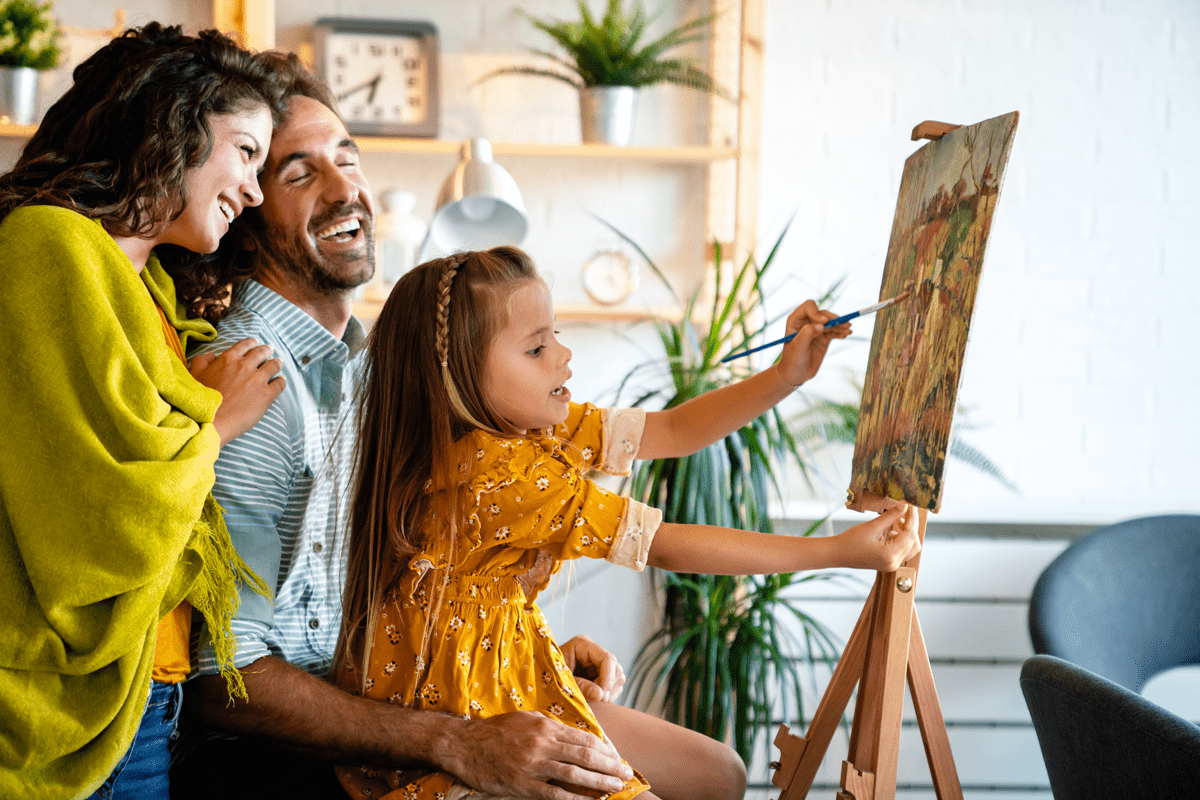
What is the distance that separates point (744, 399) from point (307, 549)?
698 millimetres

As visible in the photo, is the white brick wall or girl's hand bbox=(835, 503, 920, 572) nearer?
girl's hand bbox=(835, 503, 920, 572)

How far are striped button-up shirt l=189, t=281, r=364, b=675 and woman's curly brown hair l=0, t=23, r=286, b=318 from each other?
0.23 meters

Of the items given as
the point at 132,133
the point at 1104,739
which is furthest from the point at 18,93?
the point at 1104,739

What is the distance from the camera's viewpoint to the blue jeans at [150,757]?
3.73 feet

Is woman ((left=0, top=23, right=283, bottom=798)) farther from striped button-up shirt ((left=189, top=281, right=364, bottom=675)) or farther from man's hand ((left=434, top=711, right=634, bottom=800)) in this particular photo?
man's hand ((left=434, top=711, right=634, bottom=800))

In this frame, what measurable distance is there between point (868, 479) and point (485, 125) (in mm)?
1677

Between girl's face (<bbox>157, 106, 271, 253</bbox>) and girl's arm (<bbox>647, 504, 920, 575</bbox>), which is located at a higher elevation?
girl's face (<bbox>157, 106, 271, 253</bbox>)

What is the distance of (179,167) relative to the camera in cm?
122

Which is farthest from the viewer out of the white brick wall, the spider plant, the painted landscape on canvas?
the white brick wall

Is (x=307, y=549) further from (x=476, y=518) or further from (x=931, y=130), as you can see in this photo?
(x=931, y=130)

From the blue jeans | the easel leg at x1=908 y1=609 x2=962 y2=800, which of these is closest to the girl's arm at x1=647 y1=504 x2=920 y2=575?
the easel leg at x1=908 y1=609 x2=962 y2=800

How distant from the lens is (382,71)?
8.10 ft

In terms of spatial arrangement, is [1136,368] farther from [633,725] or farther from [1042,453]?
[633,725]

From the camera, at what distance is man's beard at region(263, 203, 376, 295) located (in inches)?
61.2
